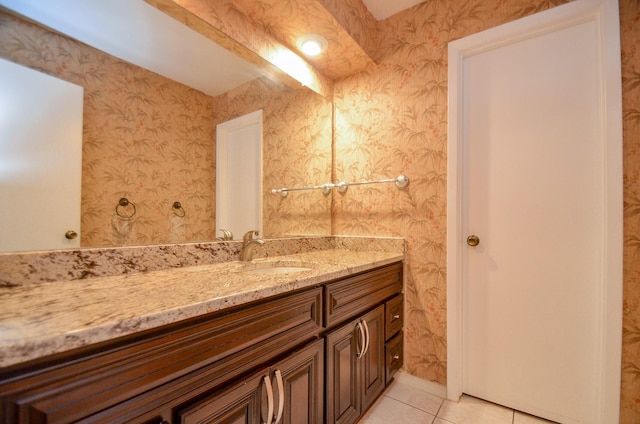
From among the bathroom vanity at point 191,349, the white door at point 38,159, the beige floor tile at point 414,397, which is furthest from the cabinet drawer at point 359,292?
the white door at point 38,159

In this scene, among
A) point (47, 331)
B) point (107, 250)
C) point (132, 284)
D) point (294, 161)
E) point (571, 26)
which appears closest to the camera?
point (47, 331)

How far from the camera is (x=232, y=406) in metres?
0.67

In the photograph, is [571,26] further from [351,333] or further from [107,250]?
[107,250]

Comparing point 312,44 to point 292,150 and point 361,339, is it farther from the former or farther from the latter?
point 361,339

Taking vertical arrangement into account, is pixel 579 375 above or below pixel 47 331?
below

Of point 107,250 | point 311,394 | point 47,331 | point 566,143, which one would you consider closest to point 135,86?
point 107,250

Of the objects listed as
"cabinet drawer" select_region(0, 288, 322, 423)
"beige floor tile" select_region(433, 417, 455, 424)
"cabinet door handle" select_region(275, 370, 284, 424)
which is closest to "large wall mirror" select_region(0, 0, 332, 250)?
"cabinet drawer" select_region(0, 288, 322, 423)

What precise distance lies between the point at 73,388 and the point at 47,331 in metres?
0.11

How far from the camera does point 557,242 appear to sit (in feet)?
4.12

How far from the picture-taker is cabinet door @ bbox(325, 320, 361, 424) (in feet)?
3.29

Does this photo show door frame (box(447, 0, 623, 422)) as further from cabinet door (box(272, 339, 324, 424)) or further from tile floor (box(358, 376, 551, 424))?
cabinet door (box(272, 339, 324, 424))

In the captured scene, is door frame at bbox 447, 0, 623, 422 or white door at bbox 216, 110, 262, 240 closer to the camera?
door frame at bbox 447, 0, 623, 422

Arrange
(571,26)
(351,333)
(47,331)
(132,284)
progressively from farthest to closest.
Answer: (571,26) < (351,333) < (132,284) < (47,331)

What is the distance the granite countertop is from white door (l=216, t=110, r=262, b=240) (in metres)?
0.38
